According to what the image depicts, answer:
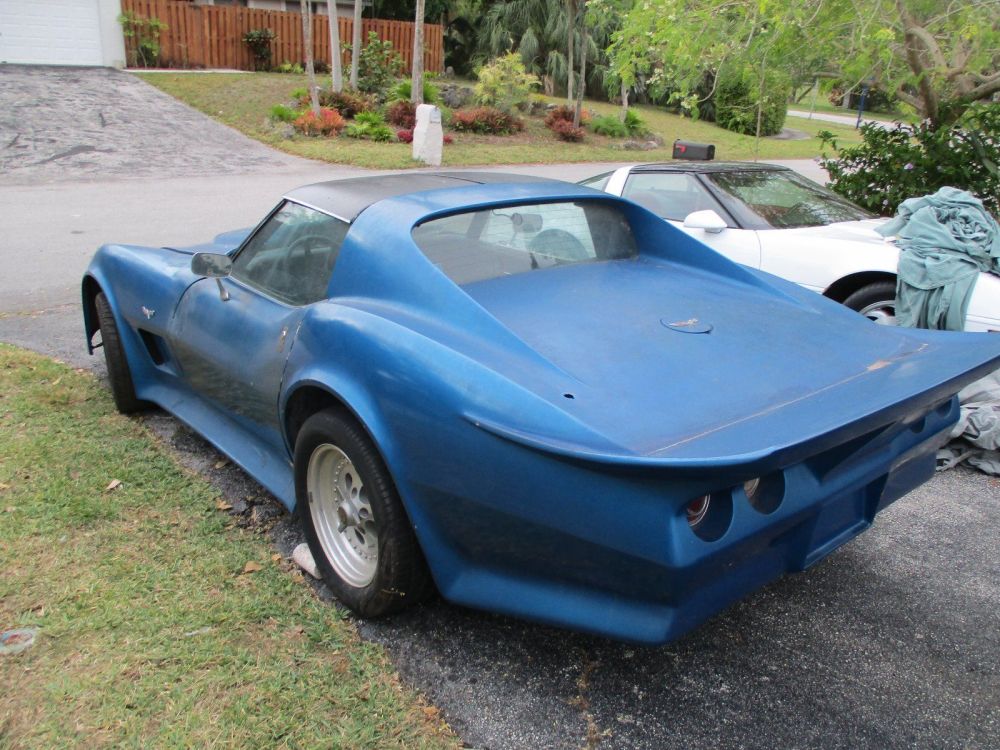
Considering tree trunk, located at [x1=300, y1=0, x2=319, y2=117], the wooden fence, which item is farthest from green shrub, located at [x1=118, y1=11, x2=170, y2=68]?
tree trunk, located at [x1=300, y1=0, x2=319, y2=117]

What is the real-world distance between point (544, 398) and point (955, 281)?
350 cm

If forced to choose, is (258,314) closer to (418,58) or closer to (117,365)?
(117,365)

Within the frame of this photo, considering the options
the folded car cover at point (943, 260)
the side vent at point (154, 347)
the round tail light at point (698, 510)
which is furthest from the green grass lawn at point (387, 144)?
the round tail light at point (698, 510)

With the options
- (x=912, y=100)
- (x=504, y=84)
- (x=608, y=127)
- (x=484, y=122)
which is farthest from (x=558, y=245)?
(x=608, y=127)

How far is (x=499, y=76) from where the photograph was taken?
22.5 m

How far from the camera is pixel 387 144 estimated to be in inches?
733

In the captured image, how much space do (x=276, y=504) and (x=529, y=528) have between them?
1715 mm

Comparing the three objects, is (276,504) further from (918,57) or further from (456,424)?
(918,57)

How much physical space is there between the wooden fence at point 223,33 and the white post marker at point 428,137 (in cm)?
886

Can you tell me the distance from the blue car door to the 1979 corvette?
0.04ft

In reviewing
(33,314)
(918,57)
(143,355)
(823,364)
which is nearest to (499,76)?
(918,57)

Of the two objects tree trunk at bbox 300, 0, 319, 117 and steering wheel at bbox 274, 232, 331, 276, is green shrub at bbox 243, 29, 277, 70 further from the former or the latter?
steering wheel at bbox 274, 232, 331, 276

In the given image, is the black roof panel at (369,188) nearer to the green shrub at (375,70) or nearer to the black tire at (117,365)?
the black tire at (117,365)

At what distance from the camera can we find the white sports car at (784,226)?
5.16 metres
